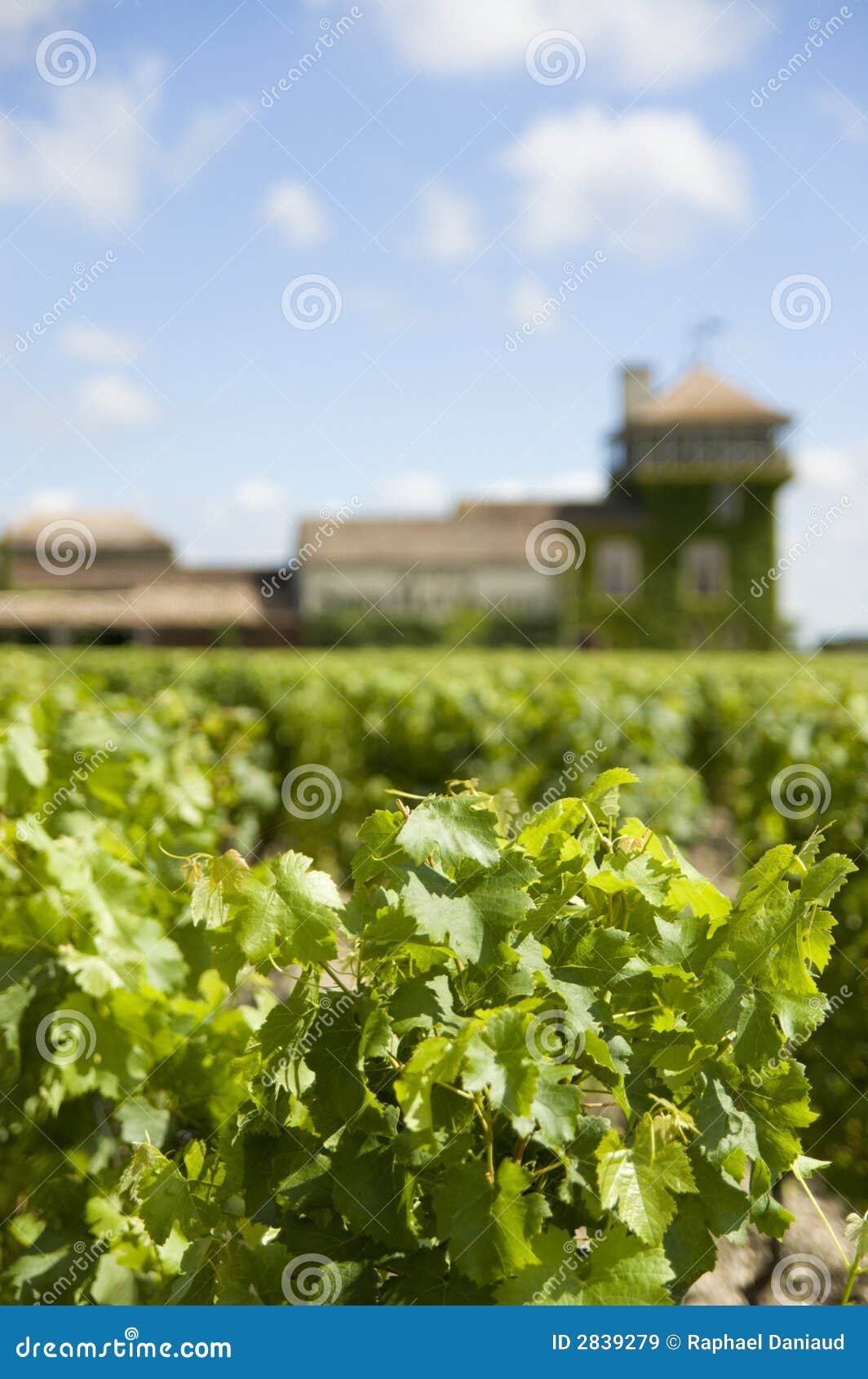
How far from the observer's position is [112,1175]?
8.77ft

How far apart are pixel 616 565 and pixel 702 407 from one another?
7706 millimetres

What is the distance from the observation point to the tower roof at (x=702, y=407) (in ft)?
150

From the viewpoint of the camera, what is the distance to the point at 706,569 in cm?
4566

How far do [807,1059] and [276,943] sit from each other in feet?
9.69

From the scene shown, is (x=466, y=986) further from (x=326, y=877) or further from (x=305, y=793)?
(x=305, y=793)

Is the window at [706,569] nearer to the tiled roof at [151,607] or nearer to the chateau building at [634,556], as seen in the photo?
the chateau building at [634,556]

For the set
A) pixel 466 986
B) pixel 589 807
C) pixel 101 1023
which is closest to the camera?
pixel 466 986

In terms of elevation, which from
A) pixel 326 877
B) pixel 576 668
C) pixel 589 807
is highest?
pixel 576 668

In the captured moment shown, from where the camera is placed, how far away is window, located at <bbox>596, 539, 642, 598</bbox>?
1783 inches

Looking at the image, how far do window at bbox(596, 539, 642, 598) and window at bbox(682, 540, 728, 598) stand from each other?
6.80 ft

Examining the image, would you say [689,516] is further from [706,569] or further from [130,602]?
[130,602]

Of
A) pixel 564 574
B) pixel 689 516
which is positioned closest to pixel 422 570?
pixel 564 574

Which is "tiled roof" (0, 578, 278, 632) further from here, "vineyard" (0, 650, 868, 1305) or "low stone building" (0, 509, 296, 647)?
"vineyard" (0, 650, 868, 1305)
